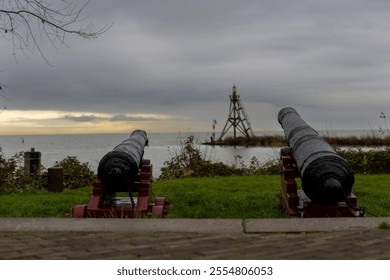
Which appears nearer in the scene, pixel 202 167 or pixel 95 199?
pixel 95 199

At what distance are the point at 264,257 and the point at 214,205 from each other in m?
5.01

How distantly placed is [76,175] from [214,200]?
566cm

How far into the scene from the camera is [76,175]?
14.4 metres

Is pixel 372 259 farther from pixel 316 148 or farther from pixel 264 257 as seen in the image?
pixel 316 148

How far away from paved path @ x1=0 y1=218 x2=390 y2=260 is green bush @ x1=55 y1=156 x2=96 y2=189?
26.8 feet

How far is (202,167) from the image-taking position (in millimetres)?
16125

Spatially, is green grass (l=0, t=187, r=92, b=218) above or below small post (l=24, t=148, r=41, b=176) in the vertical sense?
below

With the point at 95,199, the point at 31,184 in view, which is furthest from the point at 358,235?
the point at 31,184

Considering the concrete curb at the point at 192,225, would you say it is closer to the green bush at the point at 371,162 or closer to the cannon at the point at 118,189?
the cannon at the point at 118,189

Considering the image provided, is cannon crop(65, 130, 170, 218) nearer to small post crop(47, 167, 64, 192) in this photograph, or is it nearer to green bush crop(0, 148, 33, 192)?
small post crop(47, 167, 64, 192)

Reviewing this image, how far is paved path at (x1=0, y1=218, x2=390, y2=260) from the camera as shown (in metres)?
4.48

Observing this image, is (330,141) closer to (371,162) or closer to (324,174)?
(371,162)

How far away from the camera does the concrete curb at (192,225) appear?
5.53 metres

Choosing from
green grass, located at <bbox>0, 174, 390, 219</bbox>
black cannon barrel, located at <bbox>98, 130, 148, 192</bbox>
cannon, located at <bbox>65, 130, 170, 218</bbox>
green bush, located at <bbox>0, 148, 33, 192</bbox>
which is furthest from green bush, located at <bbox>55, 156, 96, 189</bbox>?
black cannon barrel, located at <bbox>98, 130, 148, 192</bbox>
